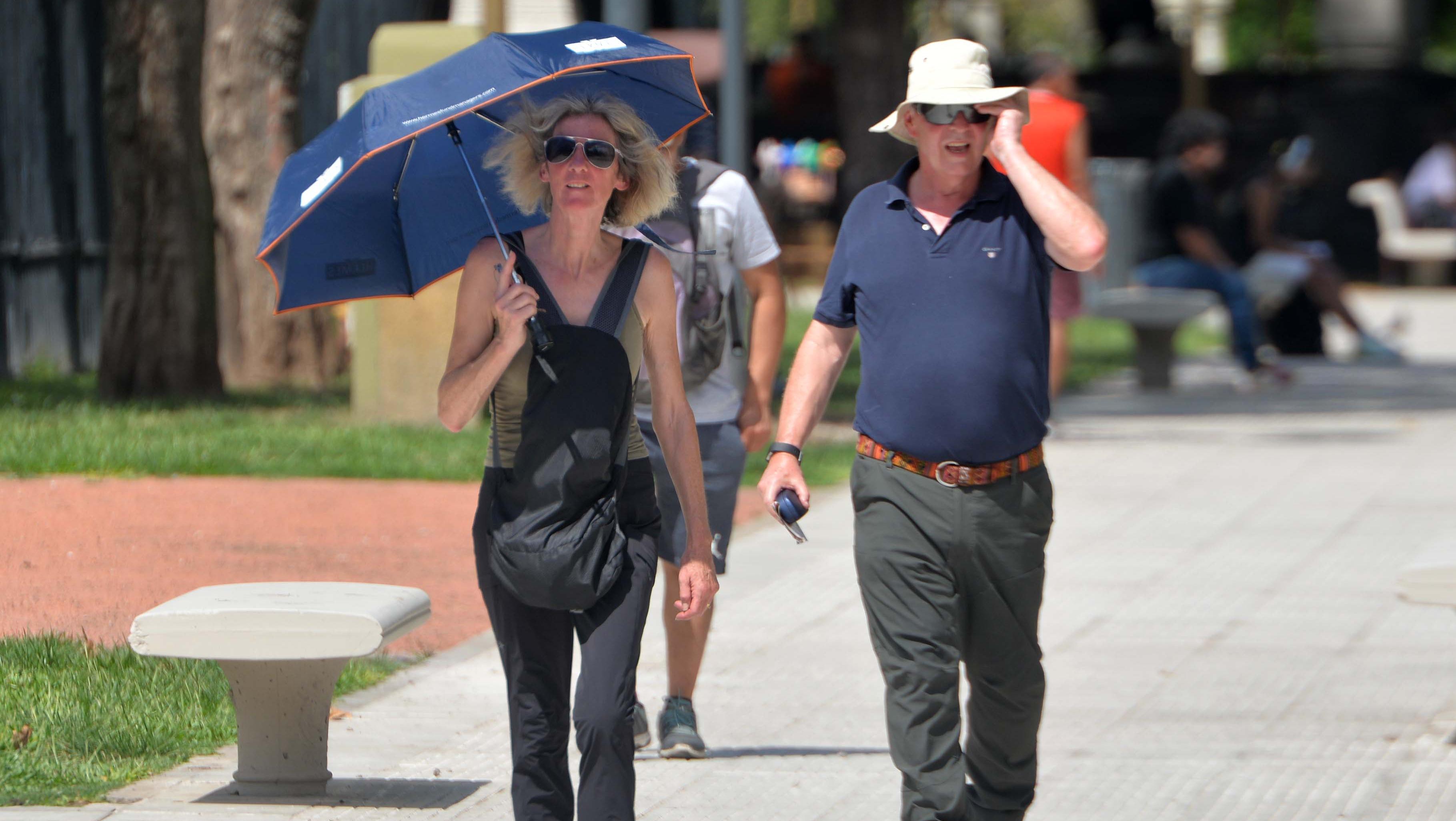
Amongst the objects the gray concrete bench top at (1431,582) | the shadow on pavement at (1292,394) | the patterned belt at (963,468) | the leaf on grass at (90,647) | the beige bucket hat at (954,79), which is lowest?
the shadow on pavement at (1292,394)

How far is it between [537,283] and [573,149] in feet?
0.90

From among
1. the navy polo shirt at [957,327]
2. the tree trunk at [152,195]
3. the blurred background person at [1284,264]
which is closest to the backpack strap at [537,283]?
the navy polo shirt at [957,327]

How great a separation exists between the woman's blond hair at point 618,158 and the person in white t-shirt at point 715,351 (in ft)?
4.15

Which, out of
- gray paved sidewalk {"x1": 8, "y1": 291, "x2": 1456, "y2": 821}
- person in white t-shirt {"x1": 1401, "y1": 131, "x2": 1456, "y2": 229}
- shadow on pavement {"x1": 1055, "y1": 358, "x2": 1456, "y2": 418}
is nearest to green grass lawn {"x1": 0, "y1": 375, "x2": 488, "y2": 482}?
gray paved sidewalk {"x1": 8, "y1": 291, "x2": 1456, "y2": 821}

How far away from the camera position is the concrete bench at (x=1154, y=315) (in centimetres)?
1427

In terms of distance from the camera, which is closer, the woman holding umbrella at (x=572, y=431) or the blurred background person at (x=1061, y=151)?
the woman holding umbrella at (x=572, y=431)

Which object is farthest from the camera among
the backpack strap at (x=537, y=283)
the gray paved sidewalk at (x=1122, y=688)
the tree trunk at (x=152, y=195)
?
the tree trunk at (x=152, y=195)

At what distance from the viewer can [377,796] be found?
201 inches

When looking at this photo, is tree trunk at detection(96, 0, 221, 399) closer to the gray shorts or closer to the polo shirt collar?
the gray shorts

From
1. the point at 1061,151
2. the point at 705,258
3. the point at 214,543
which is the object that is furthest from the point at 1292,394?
the point at 705,258

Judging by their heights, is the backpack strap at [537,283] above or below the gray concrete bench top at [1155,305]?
above

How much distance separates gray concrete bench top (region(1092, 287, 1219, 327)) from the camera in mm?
14242

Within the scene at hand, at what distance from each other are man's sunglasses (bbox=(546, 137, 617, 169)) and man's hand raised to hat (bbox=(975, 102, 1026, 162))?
88cm

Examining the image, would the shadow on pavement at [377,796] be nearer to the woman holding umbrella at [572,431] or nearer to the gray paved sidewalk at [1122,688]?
the gray paved sidewalk at [1122,688]
